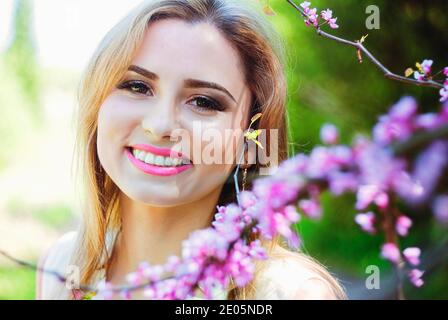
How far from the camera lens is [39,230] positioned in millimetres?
1464

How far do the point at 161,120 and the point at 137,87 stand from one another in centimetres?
8

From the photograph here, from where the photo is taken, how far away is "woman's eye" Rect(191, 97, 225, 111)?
3.07ft

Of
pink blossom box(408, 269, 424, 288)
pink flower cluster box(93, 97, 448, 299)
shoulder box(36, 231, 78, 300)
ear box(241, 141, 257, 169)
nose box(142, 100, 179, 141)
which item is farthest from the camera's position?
shoulder box(36, 231, 78, 300)

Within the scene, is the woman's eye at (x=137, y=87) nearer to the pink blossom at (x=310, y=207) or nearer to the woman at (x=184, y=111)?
the woman at (x=184, y=111)

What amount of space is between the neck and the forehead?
0.22 meters

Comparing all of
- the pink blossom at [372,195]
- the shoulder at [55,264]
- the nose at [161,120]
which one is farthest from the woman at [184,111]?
the pink blossom at [372,195]

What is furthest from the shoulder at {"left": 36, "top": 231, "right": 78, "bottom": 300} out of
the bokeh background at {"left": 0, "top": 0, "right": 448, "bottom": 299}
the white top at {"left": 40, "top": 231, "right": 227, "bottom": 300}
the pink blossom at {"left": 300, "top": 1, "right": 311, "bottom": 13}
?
the pink blossom at {"left": 300, "top": 1, "right": 311, "bottom": 13}

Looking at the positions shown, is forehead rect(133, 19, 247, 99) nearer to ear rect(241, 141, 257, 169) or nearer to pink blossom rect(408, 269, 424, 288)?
ear rect(241, 141, 257, 169)

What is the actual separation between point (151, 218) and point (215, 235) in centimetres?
36

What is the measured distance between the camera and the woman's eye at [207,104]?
935 millimetres

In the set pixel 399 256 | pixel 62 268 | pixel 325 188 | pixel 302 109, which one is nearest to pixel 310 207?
pixel 325 188

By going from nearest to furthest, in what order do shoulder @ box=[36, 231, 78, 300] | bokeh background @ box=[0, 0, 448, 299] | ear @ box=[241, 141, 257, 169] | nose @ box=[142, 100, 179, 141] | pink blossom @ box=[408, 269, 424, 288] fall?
pink blossom @ box=[408, 269, 424, 288], nose @ box=[142, 100, 179, 141], ear @ box=[241, 141, 257, 169], shoulder @ box=[36, 231, 78, 300], bokeh background @ box=[0, 0, 448, 299]

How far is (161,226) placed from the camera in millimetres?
1010

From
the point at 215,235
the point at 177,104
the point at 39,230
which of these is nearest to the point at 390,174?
the point at 215,235
